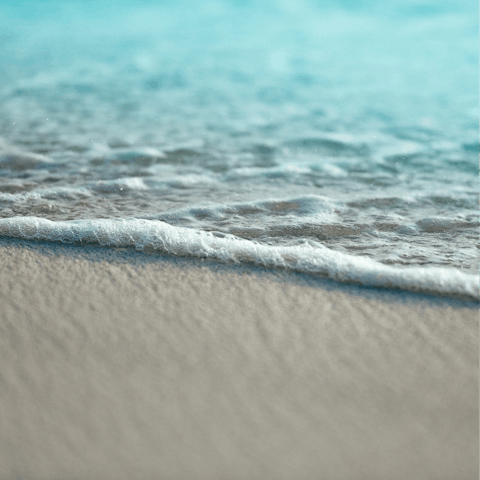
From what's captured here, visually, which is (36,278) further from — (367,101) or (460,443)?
(367,101)

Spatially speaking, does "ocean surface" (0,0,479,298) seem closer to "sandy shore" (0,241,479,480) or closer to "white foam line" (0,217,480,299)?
"white foam line" (0,217,480,299)

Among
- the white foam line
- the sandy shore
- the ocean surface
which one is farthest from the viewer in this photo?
the ocean surface

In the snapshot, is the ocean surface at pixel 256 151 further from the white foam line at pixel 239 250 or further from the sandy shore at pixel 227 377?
the sandy shore at pixel 227 377

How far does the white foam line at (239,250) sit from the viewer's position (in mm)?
1503

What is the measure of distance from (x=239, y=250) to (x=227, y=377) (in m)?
0.63

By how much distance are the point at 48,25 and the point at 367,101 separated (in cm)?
772

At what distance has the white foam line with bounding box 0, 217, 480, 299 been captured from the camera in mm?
1503

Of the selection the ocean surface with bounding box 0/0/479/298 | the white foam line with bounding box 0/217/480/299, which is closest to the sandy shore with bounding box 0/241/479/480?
the white foam line with bounding box 0/217/480/299

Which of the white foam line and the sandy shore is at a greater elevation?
the white foam line

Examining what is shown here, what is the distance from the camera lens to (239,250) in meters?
1.68

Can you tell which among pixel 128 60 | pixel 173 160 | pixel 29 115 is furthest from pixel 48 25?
pixel 173 160

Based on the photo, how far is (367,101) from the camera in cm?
498

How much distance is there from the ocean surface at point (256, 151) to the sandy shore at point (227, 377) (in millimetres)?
219

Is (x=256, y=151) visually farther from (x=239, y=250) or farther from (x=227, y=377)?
(x=227, y=377)
